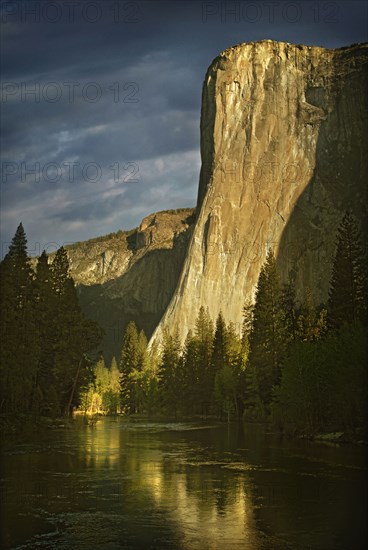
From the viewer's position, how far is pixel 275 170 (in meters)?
137

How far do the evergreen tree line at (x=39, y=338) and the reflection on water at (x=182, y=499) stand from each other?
9.56m

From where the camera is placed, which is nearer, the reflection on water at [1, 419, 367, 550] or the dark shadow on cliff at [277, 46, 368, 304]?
the reflection on water at [1, 419, 367, 550]

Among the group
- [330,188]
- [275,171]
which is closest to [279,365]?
[330,188]

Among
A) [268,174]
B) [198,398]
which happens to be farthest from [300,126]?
[198,398]

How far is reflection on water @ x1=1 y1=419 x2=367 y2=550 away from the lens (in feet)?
44.2

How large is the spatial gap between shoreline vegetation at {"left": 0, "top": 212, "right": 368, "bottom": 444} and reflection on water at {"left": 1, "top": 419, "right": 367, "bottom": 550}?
789cm

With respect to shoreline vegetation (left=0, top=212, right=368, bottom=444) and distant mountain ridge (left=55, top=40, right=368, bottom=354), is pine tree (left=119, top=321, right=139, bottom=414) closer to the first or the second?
distant mountain ridge (left=55, top=40, right=368, bottom=354)

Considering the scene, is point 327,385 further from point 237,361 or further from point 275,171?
point 275,171

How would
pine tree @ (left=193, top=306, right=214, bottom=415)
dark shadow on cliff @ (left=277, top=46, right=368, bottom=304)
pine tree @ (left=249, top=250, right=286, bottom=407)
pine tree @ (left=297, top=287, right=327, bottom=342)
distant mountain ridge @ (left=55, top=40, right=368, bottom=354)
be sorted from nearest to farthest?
pine tree @ (left=297, top=287, right=327, bottom=342) → pine tree @ (left=249, top=250, right=286, bottom=407) → pine tree @ (left=193, top=306, right=214, bottom=415) → dark shadow on cliff @ (left=277, top=46, right=368, bottom=304) → distant mountain ridge @ (left=55, top=40, right=368, bottom=354)

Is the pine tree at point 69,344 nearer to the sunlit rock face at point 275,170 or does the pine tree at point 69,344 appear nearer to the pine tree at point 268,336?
the pine tree at point 268,336

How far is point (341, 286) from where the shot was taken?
52.4 m

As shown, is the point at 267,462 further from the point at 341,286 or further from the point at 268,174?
the point at 268,174

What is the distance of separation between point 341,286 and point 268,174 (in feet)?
289

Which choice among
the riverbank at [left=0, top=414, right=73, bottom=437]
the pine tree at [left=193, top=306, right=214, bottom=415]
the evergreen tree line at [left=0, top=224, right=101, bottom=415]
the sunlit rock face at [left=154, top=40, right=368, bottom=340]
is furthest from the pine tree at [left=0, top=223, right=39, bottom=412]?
the sunlit rock face at [left=154, top=40, right=368, bottom=340]
